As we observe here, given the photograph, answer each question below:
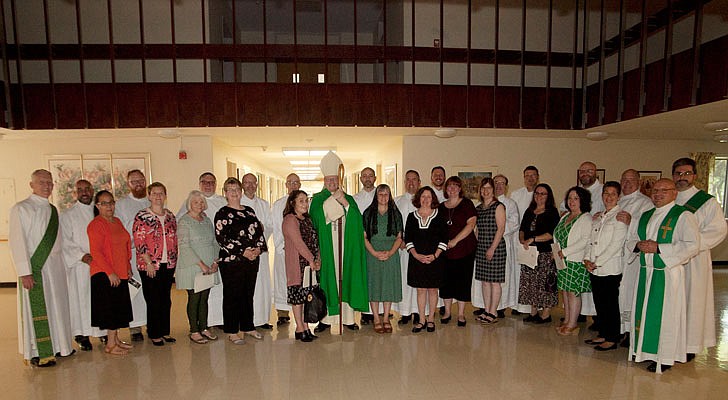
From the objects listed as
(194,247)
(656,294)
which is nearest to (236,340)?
(194,247)

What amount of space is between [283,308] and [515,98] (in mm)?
4904

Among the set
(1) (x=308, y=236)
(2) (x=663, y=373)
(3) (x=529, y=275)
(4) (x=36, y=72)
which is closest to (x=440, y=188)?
(3) (x=529, y=275)

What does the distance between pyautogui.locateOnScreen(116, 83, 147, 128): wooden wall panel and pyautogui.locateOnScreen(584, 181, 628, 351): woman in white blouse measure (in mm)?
6135

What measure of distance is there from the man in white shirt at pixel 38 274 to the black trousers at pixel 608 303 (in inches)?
204

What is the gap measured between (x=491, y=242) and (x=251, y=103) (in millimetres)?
4057

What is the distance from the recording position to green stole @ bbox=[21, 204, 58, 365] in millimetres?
3807

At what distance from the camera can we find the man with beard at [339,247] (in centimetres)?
439

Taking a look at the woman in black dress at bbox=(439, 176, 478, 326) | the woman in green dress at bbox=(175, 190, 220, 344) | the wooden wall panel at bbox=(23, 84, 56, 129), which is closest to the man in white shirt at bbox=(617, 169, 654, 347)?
the woman in black dress at bbox=(439, 176, 478, 326)

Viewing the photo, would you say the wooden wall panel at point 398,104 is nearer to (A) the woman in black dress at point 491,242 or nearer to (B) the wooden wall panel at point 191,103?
(A) the woman in black dress at point 491,242

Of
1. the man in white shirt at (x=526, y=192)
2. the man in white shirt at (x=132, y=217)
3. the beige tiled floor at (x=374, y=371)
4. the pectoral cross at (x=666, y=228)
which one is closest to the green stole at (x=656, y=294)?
the pectoral cross at (x=666, y=228)

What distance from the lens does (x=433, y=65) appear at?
7.71 metres

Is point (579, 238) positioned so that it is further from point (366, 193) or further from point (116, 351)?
point (116, 351)

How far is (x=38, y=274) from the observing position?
383 cm

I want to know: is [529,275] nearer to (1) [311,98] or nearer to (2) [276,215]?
(2) [276,215]
